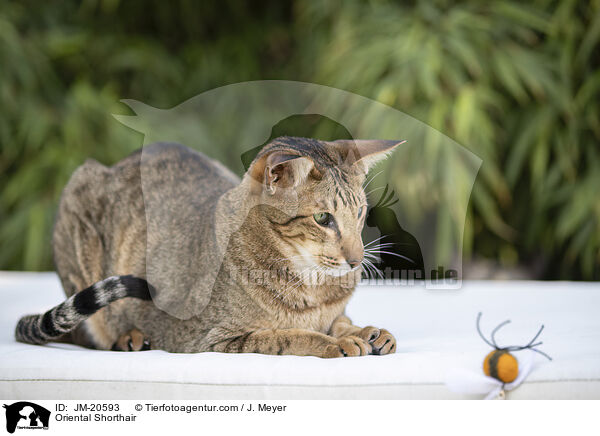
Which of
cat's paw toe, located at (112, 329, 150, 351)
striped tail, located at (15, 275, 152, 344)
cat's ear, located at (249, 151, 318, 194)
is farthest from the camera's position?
cat's paw toe, located at (112, 329, 150, 351)

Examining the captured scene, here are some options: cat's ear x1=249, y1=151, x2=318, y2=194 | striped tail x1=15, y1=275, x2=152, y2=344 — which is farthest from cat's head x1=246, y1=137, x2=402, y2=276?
striped tail x1=15, y1=275, x2=152, y2=344

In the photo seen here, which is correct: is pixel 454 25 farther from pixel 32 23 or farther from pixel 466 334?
pixel 32 23

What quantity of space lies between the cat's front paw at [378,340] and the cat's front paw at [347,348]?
0.08ft

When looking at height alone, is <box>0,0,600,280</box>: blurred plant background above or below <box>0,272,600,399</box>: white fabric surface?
above

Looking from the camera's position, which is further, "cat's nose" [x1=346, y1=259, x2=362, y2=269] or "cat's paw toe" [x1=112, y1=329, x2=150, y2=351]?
"cat's paw toe" [x1=112, y1=329, x2=150, y2=351]

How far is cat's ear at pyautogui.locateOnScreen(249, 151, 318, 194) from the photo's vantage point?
92cm

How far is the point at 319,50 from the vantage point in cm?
241

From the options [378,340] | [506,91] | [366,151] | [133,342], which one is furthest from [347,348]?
[506,91]

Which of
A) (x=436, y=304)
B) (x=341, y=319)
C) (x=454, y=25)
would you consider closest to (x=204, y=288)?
(x=341, y=319)

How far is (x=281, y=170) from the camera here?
3.10 feet

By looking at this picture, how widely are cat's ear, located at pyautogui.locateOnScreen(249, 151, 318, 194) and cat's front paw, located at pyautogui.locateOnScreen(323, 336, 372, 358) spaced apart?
268 mm

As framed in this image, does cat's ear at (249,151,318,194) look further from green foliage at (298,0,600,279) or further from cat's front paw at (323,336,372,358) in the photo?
green foliage at (298,0,600,279)

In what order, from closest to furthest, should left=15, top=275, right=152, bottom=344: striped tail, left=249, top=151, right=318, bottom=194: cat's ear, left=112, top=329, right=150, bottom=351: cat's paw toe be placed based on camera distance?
left=249, top=151, right=318, bottom=194: cat's ear
left=15, top=275, right=152, bottom=344: striped tail
left=112, top=329, right=150, bottom=351: cat's paw toe
